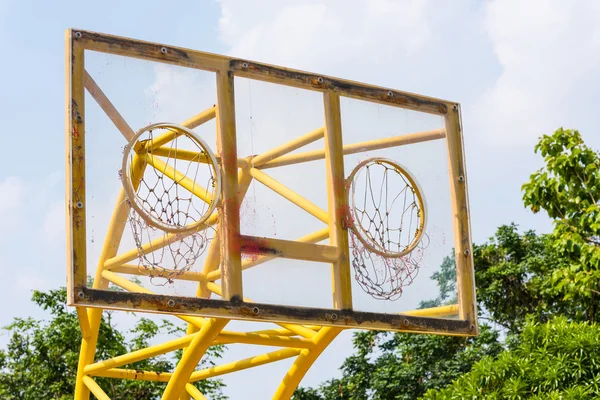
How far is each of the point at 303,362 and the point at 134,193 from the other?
1.74m

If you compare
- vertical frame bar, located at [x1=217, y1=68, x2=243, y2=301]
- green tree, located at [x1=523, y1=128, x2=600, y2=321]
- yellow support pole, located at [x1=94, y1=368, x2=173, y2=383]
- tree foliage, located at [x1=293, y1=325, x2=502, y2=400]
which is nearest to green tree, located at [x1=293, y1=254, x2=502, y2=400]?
tree foliage, located at [x1=293, y1=325, x2=502, y2=400]

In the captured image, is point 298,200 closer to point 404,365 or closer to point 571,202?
point 571,202

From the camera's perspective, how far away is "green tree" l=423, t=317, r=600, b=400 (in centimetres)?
1033

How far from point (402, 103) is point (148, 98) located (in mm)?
1628

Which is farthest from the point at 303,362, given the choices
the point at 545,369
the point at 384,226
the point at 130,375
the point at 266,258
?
the point at 545,369

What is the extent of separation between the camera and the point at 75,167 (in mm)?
5465

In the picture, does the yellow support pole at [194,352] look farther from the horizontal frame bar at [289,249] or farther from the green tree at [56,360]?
the green tree at [56,360]

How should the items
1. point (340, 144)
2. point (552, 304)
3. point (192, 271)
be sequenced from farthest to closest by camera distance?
point (552, 304)
point (340, 144)
point (192, 271)

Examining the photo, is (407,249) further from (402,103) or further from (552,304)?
(552,304)

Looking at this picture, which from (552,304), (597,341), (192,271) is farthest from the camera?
(552,304)

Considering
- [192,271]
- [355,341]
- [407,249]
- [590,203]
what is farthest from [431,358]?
[192,271]

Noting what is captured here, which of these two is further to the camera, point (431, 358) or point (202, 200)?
point (431, 358)

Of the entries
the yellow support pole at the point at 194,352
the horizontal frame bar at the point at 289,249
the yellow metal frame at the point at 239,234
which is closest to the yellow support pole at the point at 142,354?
the yellow metal frame at the point at 239,234

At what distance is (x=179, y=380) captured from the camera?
640 centimetres
